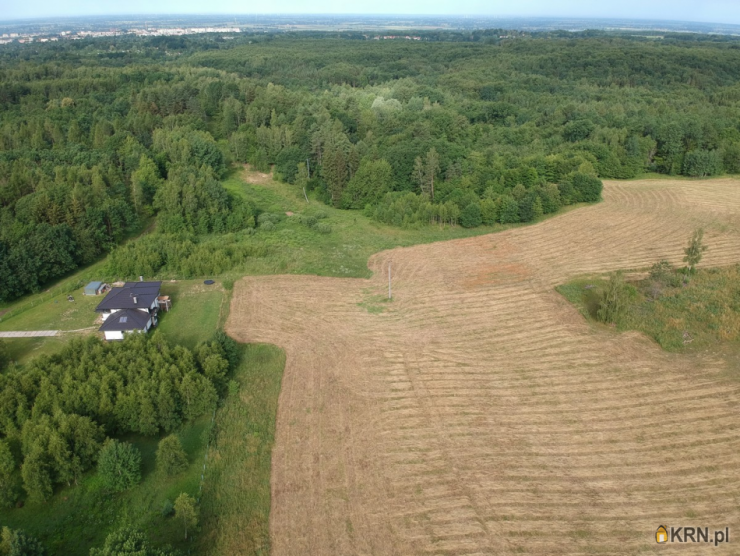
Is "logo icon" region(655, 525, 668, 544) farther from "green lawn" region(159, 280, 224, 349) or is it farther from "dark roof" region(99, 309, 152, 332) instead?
"dark roof" region(99, 309, 152, 332)

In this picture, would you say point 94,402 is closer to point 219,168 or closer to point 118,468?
point 118,468

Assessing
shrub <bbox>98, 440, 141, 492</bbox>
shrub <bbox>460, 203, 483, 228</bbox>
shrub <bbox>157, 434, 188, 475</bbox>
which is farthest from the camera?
shrub <bbox>460, 203, 483, 228</bbox>

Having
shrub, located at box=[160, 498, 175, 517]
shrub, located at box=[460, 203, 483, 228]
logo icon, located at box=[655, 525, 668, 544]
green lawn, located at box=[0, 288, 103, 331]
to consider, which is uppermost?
shrub, located at box=[460, 203, 483, 228]

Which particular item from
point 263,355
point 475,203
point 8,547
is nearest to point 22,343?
point 263,355

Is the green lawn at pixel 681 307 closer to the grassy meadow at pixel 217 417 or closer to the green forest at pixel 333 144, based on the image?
the grassy meadow at pixel 217 417

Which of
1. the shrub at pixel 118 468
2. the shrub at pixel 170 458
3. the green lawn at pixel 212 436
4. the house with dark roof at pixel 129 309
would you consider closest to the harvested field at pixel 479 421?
the green lawn at pixel 212 436

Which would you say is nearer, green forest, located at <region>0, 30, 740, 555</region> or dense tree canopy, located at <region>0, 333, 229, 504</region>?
dense tree canopy, located at <region>0, 333, 229, 504</region>

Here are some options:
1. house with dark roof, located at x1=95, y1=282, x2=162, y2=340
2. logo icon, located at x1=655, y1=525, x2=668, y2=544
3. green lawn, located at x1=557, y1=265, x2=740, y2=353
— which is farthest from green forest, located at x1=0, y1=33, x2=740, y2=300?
logo icon, located at x1=655, y1=525, x2=668, y2=544
